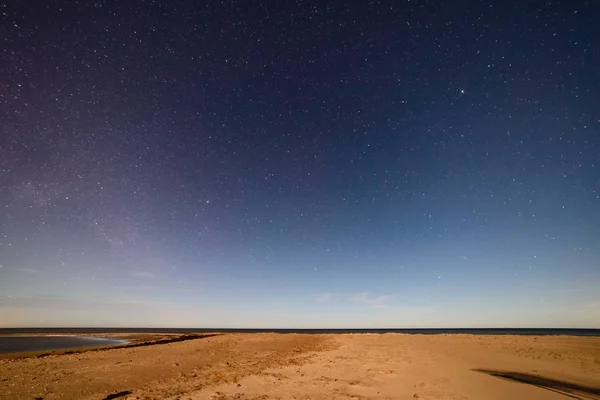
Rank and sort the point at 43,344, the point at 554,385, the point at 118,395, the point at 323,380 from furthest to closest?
the point at 43,344 → the point at 323,380 → the point at 554,385 → the point at 118,395

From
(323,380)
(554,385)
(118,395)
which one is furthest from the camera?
(323,380)

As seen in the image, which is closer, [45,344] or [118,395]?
[118,395]

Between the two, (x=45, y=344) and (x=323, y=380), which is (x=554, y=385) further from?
(x=45, y=344)

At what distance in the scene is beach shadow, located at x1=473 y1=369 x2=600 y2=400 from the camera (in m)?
10.1

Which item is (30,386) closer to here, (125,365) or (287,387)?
(125,365)

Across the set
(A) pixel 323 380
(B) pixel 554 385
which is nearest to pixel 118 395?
(A) pixel 323 380

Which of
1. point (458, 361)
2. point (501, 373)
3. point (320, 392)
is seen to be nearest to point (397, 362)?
point (458, 361)

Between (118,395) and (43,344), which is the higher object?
(43,344)

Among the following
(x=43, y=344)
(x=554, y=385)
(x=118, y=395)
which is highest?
(x=43, y=344)

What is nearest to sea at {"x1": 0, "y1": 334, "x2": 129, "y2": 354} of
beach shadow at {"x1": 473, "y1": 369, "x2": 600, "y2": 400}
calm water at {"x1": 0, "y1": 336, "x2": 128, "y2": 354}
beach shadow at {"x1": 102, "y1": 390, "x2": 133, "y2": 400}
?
calm water at {"x1": 0, "y1": 336, "x2": 128, "y2": 354}

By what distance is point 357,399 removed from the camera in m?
9.30

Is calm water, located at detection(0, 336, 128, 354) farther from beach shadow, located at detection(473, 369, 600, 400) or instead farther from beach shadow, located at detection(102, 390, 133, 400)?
beach shadow, located at detection(473, 369, 600, 400)

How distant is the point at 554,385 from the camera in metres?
11.3

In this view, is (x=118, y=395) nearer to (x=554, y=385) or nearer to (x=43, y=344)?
(x=554, y=385)
